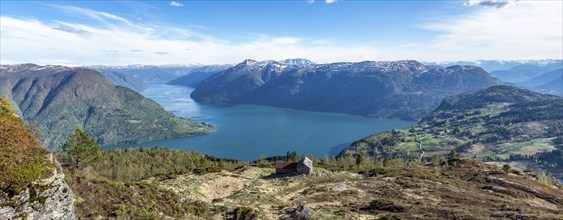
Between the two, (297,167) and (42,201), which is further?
(297,167)

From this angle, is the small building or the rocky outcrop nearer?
the rocky outcrop

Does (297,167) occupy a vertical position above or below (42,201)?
below

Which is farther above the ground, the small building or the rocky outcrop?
the rocky outcrop

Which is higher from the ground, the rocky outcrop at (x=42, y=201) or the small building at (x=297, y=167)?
the rocky outcrop at (x=42, y=201)

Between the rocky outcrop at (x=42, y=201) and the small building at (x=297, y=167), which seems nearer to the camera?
the rocky outcrop at (x=42, y=201)

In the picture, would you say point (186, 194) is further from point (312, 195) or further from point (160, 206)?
point (312, 195)
